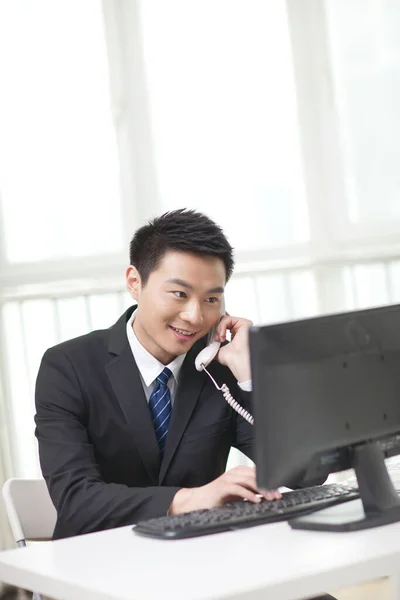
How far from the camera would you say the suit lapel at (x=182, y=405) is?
7.57 feet

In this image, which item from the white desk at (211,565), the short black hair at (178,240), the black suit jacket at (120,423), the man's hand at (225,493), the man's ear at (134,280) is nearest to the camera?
the white desk at (211,565)

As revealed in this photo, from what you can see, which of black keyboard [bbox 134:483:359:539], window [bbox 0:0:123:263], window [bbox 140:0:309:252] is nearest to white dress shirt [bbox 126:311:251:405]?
black keyboard [bbox 134:483:359:539]

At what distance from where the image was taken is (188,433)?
91.9 inches

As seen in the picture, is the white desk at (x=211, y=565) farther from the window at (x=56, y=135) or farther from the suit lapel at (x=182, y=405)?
the window at (x=56, y=135)

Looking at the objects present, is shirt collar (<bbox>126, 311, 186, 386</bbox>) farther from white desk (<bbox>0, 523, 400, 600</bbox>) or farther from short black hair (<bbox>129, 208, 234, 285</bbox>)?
white desk (<bbox>0, 523, 400, 600</bbox>)

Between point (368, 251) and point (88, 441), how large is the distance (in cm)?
200

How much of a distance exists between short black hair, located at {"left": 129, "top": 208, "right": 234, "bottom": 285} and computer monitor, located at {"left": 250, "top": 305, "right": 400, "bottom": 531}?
0.60 m

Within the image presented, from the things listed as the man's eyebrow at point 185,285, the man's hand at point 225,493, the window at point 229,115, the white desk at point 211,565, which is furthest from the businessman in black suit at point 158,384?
the window at point 229,115

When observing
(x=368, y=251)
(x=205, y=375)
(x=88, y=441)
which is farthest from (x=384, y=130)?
(x=88, y=441)

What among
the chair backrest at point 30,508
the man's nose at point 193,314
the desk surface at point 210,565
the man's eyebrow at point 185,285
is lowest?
the chair backrest at point 30,508

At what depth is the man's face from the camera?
2312 millimetres

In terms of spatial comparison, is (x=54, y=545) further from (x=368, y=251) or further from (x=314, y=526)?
(x=368, y=251)

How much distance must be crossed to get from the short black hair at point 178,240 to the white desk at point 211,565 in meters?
0.77

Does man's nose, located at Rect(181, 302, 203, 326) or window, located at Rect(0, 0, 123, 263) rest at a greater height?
window, located at Rect(0, 0, 123, 263)
